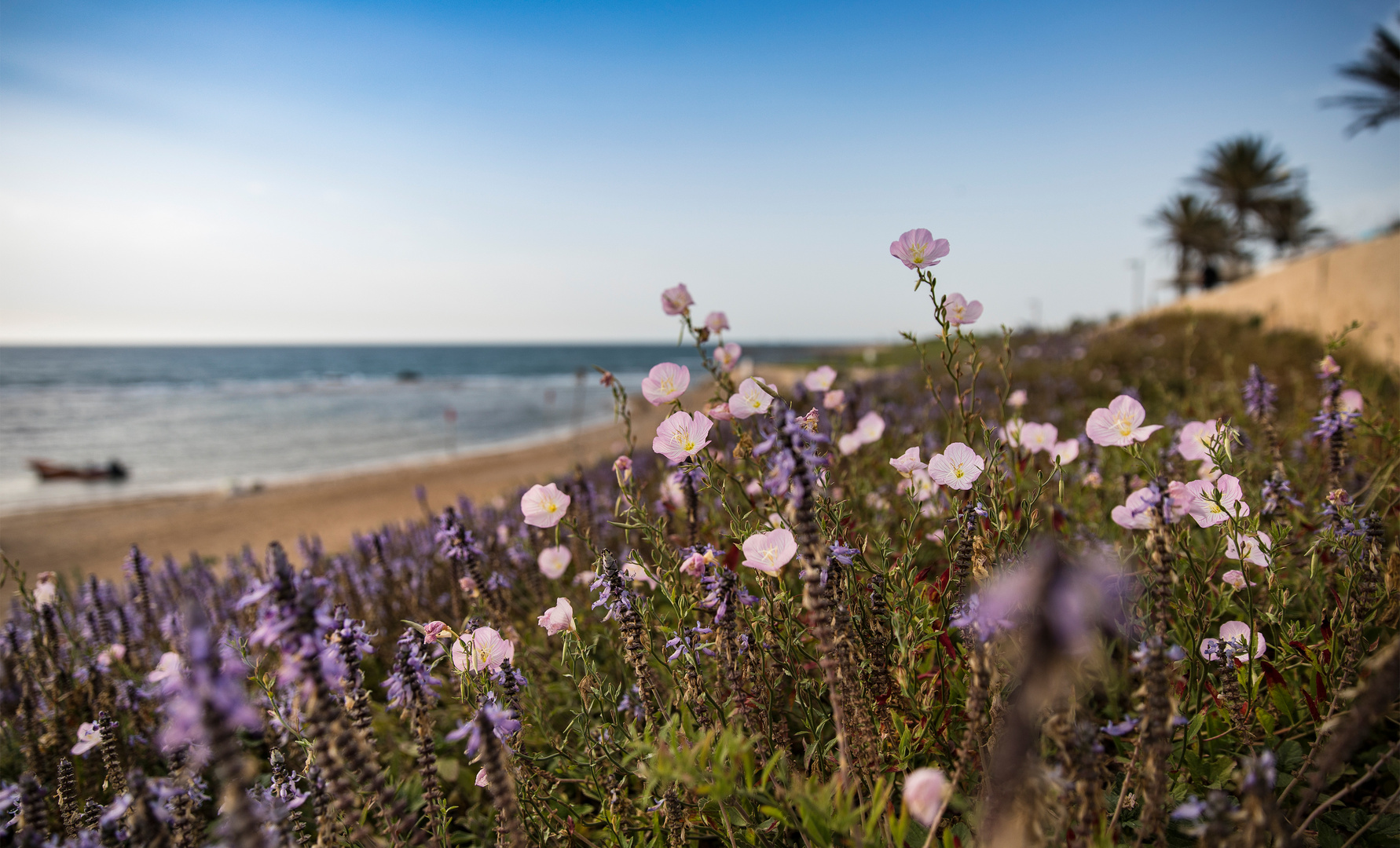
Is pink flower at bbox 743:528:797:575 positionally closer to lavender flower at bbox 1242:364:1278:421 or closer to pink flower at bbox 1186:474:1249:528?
pink flower at bbox 1186:474:1249:528

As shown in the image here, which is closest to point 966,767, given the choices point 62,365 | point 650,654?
point 650,654

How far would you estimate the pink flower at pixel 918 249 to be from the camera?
1.87 m

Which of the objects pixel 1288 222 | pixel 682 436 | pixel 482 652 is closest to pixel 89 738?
pixel 482 652

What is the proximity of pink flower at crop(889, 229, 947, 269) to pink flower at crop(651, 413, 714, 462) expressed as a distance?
2.55ft

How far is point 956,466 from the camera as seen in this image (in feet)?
6.20

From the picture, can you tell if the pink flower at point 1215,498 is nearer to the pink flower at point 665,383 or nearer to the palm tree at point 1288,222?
Answer: the pink flower at point 665,383

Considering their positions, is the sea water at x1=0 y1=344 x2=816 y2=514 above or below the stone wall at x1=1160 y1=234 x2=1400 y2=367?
below

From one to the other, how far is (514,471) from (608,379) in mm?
13425

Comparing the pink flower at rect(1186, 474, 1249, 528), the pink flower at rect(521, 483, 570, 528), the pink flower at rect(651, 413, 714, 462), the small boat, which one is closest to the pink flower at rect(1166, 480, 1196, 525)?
the pink flower at rect(1186, 474, 1249, 528)

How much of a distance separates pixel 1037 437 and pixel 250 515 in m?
14.1

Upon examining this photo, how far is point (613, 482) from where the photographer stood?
590 cm

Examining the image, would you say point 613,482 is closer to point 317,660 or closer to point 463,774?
point 463,774

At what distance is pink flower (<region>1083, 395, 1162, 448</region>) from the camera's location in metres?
1.94

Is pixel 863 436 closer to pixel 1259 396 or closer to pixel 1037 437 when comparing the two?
pixel 1037 437
